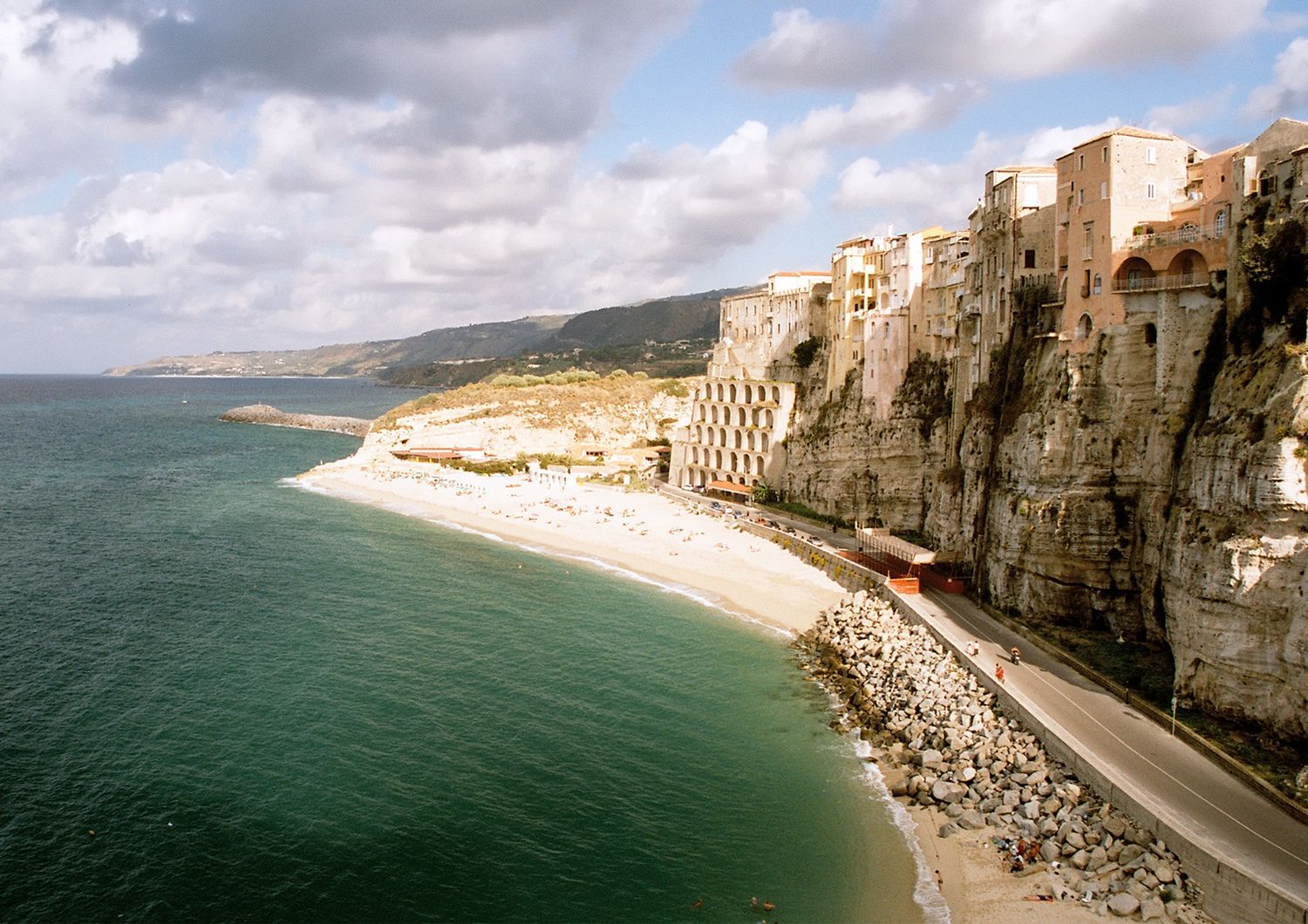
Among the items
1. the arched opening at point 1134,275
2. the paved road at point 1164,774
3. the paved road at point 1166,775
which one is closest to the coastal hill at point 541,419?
the arched opening at point 1134,275

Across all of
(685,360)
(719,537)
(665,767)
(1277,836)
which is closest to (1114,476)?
(1277,836)

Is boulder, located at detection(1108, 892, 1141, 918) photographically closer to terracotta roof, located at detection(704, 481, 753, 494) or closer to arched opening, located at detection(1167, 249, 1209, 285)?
arched opening, located at detection(1167, 249, 1209, 285)

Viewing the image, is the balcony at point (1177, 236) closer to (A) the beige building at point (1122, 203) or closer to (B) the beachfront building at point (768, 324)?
(A) the beige building at point (1122, 203)

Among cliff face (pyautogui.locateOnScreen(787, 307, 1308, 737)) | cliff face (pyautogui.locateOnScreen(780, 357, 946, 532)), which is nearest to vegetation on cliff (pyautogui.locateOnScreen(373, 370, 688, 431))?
cliff face (pyautogui.locateOnScreen(780, 357, 946, 532))

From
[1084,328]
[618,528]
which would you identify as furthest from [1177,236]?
[618,528]

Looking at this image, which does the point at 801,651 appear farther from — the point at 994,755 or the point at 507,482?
the point at 507,482

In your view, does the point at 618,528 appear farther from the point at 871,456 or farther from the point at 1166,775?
the point at 1166,775
